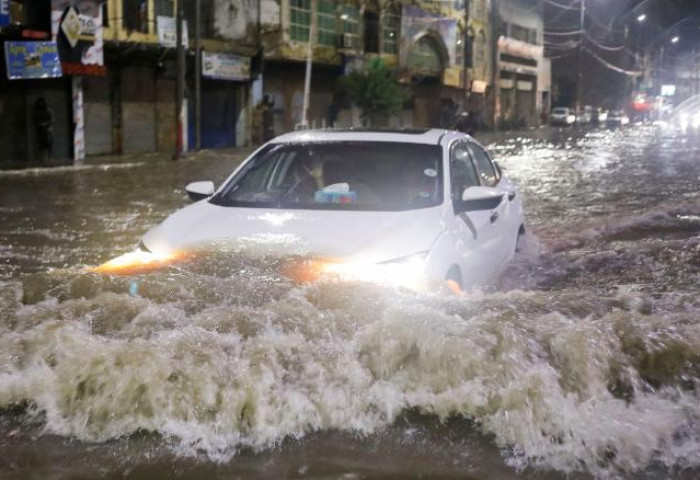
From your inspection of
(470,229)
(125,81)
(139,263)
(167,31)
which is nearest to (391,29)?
(167,31)

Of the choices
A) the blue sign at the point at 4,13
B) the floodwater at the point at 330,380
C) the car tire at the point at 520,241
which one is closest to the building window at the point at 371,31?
the blue sign at the point at 4,13

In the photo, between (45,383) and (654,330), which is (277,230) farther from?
(654,330)

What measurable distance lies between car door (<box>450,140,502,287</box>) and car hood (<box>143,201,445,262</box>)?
0.26 metres

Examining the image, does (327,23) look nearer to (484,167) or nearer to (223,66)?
(223,66)

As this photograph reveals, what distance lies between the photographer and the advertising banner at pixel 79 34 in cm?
2273

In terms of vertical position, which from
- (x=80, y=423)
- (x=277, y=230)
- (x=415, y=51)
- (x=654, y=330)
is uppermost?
(x=415, y=51)

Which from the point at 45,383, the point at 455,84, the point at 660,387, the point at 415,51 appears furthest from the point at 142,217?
the point at 455,84

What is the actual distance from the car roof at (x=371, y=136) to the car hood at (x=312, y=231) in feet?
2.86

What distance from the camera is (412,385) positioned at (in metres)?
3.82

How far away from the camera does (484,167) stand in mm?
6957

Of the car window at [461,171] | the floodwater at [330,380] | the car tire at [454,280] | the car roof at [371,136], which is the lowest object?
the floodwater at [330,380]

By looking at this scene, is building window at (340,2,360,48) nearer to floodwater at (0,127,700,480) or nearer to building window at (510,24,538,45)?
building window at (510,24,538,45)

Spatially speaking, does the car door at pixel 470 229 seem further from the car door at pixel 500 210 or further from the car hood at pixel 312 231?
the car hood at pixel 312 231

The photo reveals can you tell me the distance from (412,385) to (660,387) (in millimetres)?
1102
